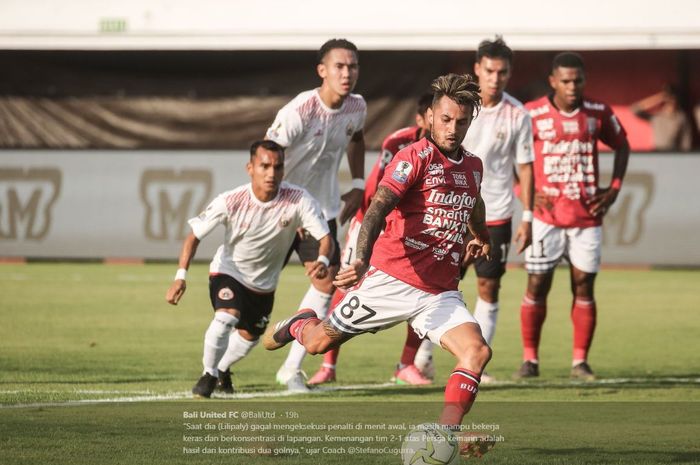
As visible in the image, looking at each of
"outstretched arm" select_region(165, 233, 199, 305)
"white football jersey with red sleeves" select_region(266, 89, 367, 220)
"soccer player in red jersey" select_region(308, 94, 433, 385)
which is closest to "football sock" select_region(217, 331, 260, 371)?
"soccer player in red jersey" select_region(308, 94, 433, 385)

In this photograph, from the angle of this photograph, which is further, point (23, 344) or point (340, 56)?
point (23, 344)

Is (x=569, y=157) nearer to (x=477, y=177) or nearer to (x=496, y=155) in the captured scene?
(x=496, y=155)

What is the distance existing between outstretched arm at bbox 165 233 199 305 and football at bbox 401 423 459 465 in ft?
8.02

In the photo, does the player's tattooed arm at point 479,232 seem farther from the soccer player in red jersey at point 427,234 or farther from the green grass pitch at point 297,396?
the green grass pitch at point 297,396

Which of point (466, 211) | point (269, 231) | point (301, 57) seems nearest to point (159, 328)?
point (269, 231)

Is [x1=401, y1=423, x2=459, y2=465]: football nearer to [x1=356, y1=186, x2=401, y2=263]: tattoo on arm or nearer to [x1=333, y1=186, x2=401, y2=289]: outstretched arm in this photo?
[x1=333, y1=186, x2=401, y2=289]: outstretched arm

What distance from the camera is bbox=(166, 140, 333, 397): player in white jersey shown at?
8.96m

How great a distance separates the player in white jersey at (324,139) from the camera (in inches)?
376

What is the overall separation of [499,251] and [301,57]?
14.2 metres

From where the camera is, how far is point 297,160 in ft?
32.0

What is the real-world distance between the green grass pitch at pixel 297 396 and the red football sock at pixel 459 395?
0.34 metres

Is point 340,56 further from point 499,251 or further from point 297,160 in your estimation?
point 499,251

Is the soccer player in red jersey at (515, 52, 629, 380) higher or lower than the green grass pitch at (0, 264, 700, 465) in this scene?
higher

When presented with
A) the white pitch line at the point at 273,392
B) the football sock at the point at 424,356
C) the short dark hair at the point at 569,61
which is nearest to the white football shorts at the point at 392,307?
the white pitch line at the point at 273,392
